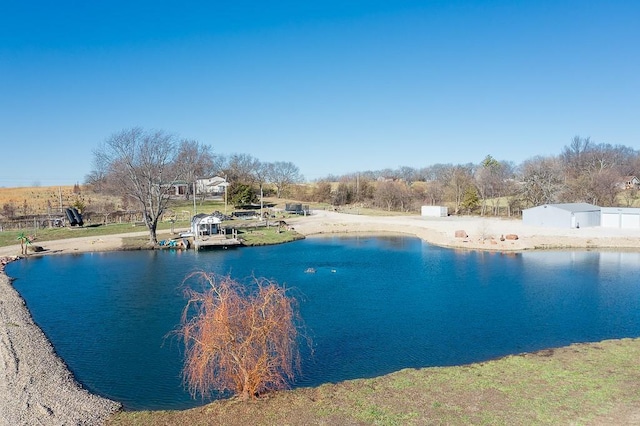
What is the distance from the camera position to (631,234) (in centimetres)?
4769

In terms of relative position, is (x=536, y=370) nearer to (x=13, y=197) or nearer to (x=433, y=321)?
(x=433, y=321)

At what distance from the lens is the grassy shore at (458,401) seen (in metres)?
12.0

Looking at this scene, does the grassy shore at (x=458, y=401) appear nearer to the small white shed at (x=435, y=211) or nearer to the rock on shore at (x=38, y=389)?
the rock on shore at (x=38, y=389)

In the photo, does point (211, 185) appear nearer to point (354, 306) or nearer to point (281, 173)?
point (281, 173)

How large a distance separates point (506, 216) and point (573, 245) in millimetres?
26778

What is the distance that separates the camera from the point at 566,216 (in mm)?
52594

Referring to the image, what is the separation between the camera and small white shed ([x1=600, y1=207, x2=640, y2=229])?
170 feet

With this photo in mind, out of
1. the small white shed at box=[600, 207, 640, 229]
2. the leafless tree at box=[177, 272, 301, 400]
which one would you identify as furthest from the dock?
the small white shed at box=[600, 207, 640, 229]

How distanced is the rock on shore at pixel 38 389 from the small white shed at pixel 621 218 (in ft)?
182

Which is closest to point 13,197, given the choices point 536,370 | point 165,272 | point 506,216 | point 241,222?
point 241,222

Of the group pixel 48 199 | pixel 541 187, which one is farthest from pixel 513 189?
pixel 48 199

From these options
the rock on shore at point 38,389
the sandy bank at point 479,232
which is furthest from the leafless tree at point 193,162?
the rock on shore at point 38,389

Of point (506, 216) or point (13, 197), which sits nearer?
point (506, 216)

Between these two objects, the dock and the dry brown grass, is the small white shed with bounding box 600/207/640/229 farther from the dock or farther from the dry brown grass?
the dry brown grass
